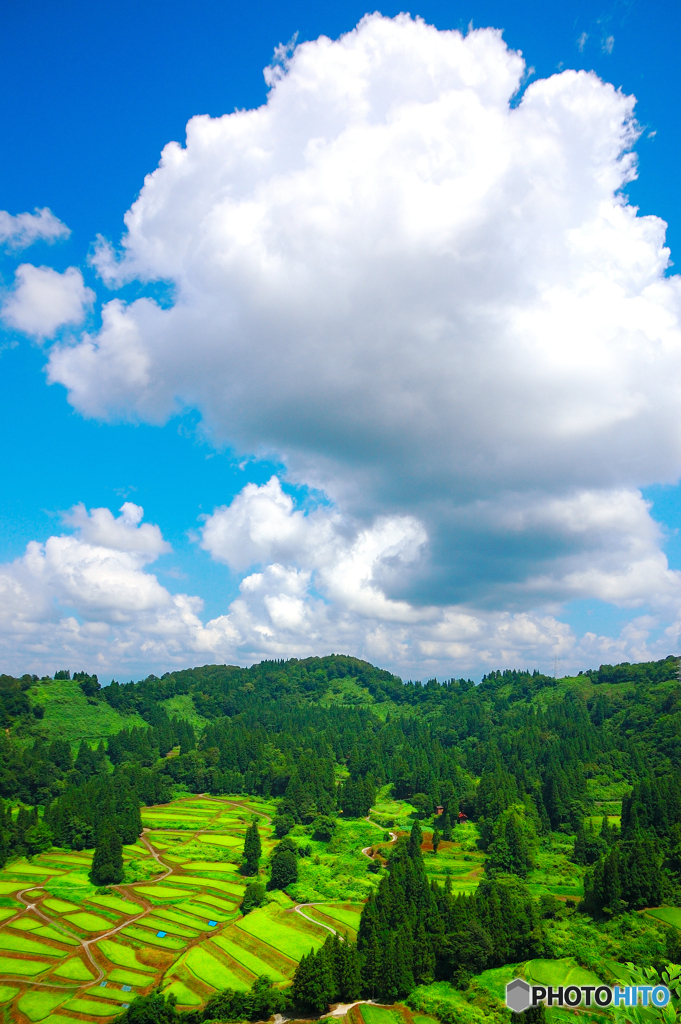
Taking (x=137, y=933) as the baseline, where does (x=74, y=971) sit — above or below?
below

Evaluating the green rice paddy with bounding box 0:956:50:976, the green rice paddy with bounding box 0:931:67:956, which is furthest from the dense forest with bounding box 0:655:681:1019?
the green rice paddy with bounding box 0:956:50:976

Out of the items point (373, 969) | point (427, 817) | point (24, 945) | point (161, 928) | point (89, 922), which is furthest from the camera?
point (427, 817)

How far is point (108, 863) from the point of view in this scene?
103812 millimetres

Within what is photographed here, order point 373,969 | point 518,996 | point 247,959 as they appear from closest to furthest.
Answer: point 518,996 → point 373,969 → point 247,959

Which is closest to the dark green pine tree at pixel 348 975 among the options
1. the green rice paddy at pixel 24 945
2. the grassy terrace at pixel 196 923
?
the grassy terrace at pixel 196 923

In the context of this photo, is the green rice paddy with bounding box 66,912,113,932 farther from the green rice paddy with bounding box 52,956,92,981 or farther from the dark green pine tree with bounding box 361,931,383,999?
the dark green pine tree with bounding box 361,931,383,999

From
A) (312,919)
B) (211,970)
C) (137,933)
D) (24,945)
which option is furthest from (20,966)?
(312,919)

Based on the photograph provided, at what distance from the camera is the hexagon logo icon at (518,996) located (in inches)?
2203

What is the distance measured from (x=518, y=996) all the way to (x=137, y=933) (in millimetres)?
53960

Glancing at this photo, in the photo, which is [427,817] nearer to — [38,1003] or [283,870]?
[283,870]

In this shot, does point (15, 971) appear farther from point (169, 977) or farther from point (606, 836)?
point (606, 836)

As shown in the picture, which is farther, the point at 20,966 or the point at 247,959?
the point at 247,959

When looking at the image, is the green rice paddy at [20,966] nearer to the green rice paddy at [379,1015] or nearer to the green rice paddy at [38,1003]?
the green rice paddy at [38,1003]

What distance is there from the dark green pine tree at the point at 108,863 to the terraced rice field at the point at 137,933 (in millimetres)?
2003
